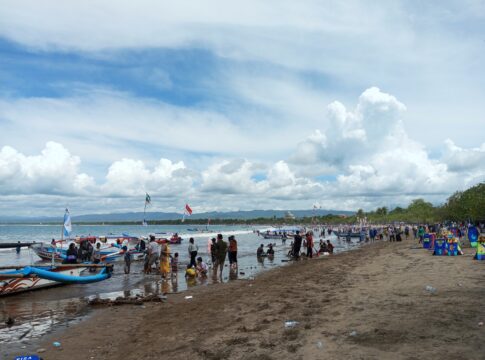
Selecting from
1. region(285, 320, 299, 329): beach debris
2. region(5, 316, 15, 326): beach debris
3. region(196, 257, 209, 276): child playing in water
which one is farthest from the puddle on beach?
region(285, 320, 299, 329): beach debris

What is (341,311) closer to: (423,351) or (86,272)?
(423,351)

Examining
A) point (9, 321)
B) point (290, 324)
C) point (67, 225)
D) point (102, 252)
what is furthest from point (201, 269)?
point (102, 252)

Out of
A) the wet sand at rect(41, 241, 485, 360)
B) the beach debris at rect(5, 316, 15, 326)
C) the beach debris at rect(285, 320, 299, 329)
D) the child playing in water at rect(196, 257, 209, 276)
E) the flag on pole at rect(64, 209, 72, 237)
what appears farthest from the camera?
the child playing in water at rect(196, 257, 209, 276)

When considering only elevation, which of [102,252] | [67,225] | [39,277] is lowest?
[102,252]

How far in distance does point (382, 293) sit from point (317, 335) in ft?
12.6

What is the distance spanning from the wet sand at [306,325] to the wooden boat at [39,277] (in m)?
4.66

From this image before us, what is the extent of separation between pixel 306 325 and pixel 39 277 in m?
11.3

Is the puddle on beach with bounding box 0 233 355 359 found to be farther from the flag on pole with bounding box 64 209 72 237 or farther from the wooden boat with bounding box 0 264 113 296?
the flag on pole with bounding box 64 209 72 237

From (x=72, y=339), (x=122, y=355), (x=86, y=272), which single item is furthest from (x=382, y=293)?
(x=86, y=272)

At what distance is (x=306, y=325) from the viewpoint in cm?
720

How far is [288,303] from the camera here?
9586 millimetres

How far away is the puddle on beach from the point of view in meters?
8.38

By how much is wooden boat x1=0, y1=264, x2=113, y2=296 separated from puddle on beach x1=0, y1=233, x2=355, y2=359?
233 millimetres

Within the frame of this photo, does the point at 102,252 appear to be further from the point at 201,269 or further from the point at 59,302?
the point at 59,302
